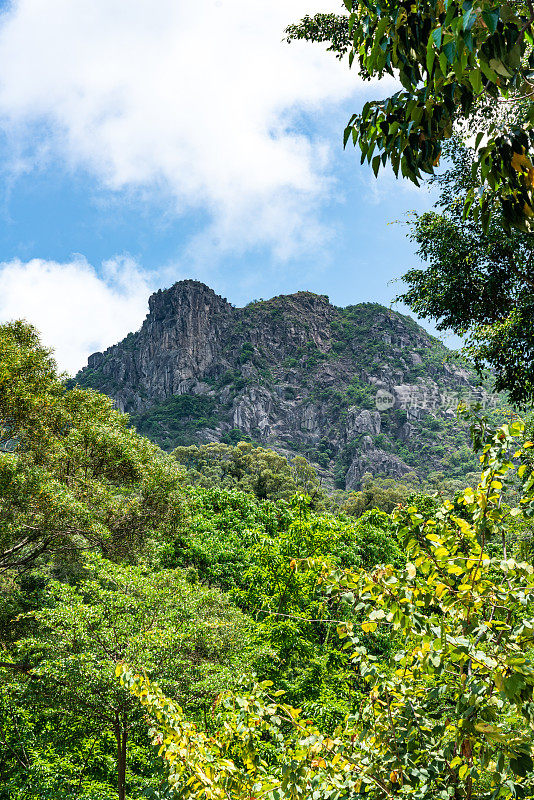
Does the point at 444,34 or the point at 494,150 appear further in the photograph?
the point at 494,150

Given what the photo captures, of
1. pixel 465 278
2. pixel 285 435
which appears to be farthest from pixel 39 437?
pixel 285 435

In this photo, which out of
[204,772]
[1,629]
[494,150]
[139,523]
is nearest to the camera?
[494,150]

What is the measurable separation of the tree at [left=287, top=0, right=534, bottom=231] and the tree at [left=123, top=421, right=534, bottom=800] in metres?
1.25

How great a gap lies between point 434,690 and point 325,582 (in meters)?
0.73

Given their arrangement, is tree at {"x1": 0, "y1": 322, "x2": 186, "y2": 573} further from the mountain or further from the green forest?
the mountain

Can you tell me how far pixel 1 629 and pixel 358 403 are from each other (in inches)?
5700

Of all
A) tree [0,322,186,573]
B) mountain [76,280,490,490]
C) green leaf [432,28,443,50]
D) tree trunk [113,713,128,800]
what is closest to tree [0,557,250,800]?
tree trunk [113,713,128,800]

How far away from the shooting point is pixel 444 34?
60.2 inches

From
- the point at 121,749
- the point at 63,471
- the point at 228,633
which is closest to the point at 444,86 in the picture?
the point at 228,633

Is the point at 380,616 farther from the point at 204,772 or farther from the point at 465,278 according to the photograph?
the point at 465,278

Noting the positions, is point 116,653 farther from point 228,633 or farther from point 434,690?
point 434,690

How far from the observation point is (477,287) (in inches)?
370

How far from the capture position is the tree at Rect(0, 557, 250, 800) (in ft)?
31.5

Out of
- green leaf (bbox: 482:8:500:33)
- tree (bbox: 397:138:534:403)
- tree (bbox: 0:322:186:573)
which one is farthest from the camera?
tree (bbox: 0:322:186:573)
